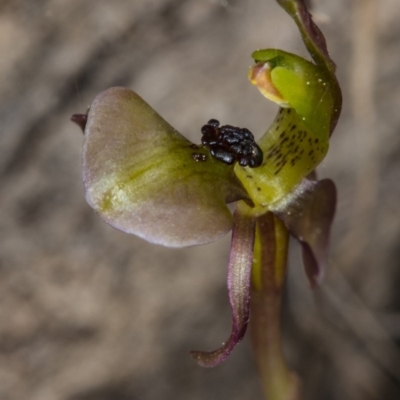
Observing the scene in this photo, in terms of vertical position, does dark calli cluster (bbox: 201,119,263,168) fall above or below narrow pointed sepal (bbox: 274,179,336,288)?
above

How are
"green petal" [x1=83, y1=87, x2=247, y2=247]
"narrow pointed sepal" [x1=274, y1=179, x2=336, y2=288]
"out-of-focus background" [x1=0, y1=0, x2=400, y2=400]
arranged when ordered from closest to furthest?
1. "green petal" [x1=83, y1=87, x2=247, y2=247]
2. "narrow pointed sepal" [x1=274, y1=179, x2=336, y2=288]
3. "out-of-focus background" [x1=0, y1=0, x2=400, y2=400]

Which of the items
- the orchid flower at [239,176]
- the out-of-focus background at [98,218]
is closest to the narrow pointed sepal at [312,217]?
the orchid flower at [239,176]

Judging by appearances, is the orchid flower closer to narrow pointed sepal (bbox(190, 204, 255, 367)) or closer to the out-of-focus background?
narrow pointed sepal (bbox(190, 204, 255, 367))

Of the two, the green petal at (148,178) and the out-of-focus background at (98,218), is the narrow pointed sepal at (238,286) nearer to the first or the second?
the green petal at (148,178)

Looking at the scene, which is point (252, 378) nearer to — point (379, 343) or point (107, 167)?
point (379, 343)

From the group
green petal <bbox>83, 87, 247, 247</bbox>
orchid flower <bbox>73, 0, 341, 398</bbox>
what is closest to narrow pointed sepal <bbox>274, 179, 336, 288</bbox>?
orchid flower <bbox>73, 0, 341, 398</bbox>

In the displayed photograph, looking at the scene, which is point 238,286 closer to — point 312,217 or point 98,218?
point 312,217
